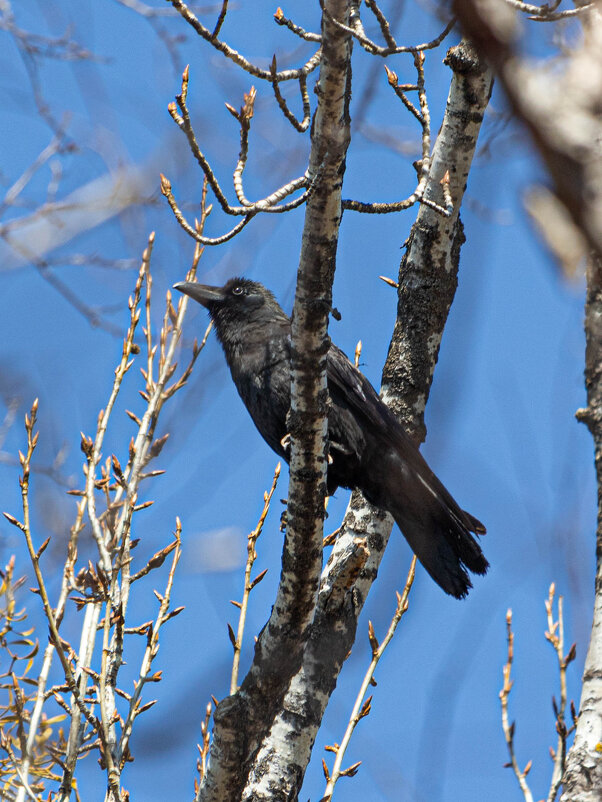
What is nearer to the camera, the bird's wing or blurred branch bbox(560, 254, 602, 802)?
blurred branch bbox(560, 254, 602, 802)

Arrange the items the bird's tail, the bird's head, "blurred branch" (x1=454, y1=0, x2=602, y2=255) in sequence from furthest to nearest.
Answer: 1. the bird's head
2. the bird's tail
3. "blurred branch" (x1=454, y1=0, x2=602, y2=255)

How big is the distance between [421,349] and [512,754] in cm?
195

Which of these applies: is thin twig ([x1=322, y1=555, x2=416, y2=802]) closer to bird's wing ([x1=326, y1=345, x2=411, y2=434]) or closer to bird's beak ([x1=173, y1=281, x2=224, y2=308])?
bird's wing ([x1=326, y1=345, x2=411, y2=434])

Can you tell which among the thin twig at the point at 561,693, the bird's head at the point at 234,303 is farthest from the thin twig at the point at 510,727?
the bird's head at the point at 234,303

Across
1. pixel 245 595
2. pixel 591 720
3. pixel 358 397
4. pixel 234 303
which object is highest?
pixel 234 303

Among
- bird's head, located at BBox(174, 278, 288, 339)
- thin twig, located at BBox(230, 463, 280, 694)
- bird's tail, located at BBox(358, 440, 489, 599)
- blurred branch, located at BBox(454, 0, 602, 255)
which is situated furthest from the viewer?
bird's head, located at BBox(174, 278, 288, 339)

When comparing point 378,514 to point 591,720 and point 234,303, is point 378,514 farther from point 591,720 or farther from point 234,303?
point 591,720

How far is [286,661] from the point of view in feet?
10.7

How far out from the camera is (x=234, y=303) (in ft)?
17.1

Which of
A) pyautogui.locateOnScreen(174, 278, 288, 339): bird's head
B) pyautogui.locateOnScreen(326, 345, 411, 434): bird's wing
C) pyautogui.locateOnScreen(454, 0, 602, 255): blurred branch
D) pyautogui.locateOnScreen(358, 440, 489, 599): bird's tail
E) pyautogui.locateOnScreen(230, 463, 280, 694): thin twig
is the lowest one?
pyautogui.locateOnScreen(454, 0, 602, 255): blurred branch

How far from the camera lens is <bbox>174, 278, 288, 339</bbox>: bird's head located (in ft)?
16.7

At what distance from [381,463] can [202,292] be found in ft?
5.20

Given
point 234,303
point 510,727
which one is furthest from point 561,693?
point 234,303

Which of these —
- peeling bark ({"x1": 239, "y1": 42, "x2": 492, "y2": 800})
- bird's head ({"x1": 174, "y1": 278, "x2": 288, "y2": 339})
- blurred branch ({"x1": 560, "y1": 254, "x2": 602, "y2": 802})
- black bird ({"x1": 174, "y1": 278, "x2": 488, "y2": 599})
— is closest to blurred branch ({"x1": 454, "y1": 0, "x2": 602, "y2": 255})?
blurred branch ({"x1": 560, "y1": 254, "x2": 602, "y2": 802})
